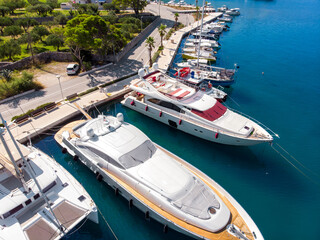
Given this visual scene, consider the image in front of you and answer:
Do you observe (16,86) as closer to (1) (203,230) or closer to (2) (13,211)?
(2) (13,211)

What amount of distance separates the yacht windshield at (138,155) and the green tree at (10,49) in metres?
35.7

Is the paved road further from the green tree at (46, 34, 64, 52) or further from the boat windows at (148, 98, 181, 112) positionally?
the green tree at (46, 34, 64, 52)

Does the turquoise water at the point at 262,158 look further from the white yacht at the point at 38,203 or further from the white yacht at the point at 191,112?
the white yacht at the point at 38,203

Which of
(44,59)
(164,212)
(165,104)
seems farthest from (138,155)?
(44,59)

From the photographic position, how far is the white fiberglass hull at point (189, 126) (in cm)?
2485

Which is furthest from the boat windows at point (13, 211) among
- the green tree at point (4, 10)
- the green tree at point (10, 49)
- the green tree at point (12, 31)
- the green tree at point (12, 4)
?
the green tree at point (12, 4)

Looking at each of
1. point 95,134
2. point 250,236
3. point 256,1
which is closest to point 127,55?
point 95,134

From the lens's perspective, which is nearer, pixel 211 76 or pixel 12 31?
pixel 211 76

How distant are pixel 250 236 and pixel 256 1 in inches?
5708

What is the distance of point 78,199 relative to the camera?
17547mm

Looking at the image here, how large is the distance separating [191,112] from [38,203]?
18016 millimetres

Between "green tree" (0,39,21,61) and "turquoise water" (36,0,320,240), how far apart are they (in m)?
23.4

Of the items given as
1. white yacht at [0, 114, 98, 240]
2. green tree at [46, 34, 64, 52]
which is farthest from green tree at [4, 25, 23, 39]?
white yacht at [0, 114, 98, 240]

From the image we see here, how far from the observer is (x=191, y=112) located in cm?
2698
